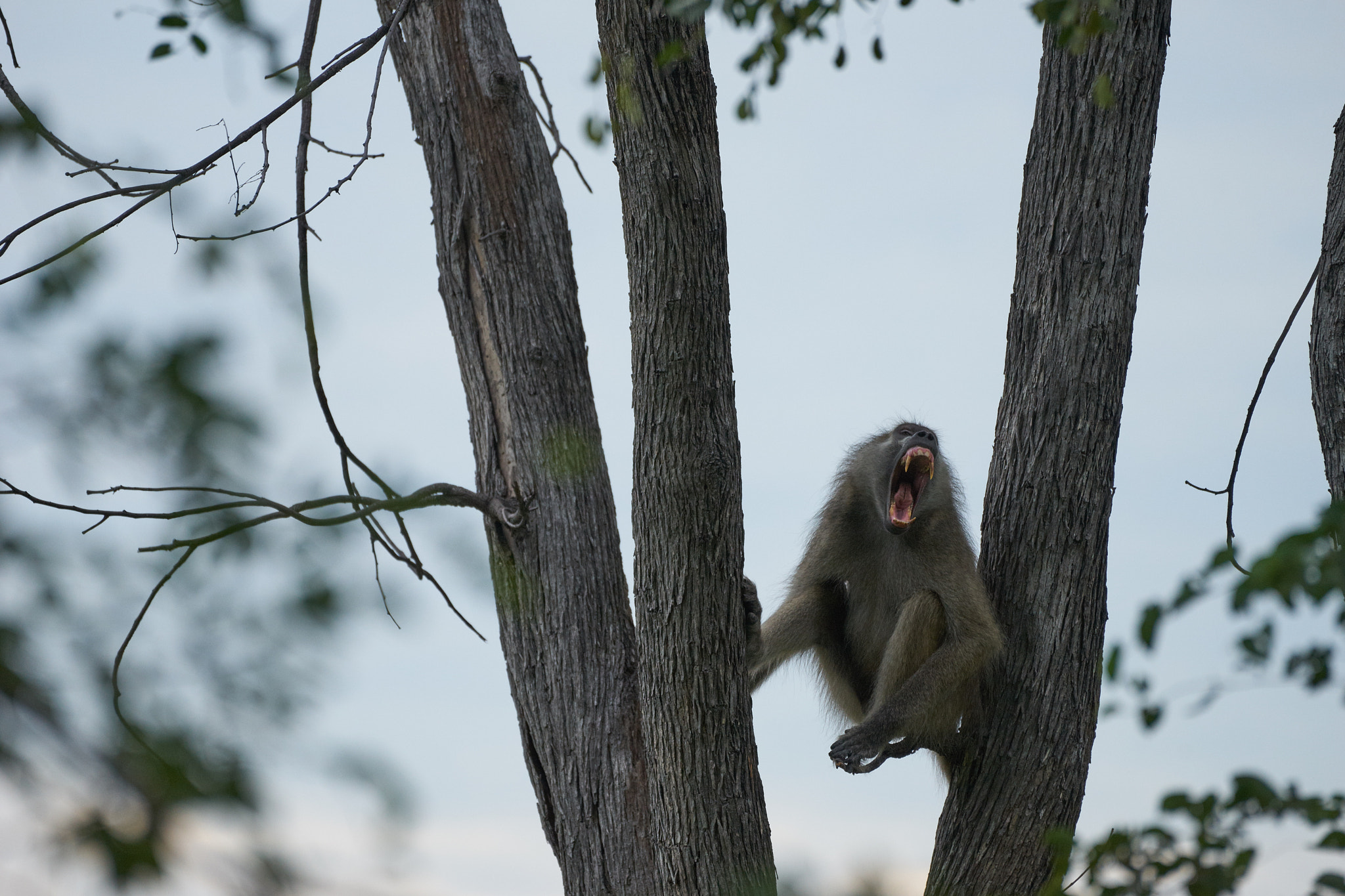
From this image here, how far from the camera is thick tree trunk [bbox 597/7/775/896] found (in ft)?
10.5

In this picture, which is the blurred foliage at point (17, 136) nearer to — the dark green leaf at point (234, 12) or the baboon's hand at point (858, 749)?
the dark green leaf at point (234, 12)

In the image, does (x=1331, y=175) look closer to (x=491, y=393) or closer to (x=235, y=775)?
(x=491, y=393)

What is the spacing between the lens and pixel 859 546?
521 centimetres

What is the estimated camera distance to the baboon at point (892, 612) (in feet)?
14.2

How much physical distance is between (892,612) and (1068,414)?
1370 mm

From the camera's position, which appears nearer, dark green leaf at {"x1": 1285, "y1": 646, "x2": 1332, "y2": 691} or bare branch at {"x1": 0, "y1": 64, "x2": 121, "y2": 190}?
dark green leaf at {"x1": 1285, "y1": 646, "x2": 1332, "y2": 691}

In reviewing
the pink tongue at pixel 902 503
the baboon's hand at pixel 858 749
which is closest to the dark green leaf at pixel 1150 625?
the baboon's hand at pixel 858 749

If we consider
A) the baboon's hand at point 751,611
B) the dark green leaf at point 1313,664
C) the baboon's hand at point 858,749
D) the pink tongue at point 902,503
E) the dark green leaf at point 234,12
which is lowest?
the dark green leaf at point 1313,664

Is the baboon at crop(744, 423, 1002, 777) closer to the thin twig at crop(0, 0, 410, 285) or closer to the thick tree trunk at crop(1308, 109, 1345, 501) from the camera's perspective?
the thick tree trunk at crop(1308, 109, 1345, 501)

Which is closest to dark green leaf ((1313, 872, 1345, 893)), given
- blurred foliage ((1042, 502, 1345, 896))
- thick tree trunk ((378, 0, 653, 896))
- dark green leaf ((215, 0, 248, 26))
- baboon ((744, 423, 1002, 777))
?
blurred foliage ((1042, 502, 1345, 896))

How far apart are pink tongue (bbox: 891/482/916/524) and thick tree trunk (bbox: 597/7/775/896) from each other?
1706 millimetres

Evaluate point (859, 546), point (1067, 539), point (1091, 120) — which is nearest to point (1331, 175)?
point (1091, 120)

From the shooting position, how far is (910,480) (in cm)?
494

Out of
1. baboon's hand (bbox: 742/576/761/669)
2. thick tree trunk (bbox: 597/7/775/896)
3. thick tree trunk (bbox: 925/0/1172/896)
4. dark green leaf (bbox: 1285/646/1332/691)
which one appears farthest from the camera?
thick tree trunk (bbox: 925/0/1172/896)
